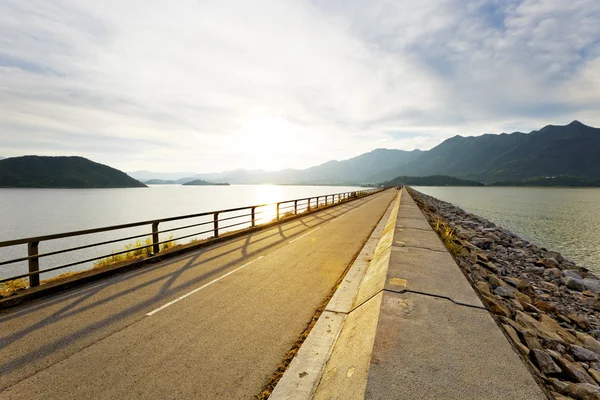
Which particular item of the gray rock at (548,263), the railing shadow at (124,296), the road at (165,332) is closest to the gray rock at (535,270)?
the gray rock at (548,263)

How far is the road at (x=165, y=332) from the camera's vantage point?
3.45 meters

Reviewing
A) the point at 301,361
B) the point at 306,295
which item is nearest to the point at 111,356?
the point at 301,361

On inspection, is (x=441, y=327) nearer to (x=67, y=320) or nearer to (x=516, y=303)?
(x=516, y=303)

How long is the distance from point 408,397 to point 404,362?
50 centimetres

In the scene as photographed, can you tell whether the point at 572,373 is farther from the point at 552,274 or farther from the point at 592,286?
the point at 552,274

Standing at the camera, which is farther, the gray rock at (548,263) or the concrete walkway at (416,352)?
the gray rock at (548,263)

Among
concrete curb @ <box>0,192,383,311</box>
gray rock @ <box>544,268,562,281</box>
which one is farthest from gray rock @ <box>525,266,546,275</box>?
concrete curb @ <box>0,192,383,311</box>

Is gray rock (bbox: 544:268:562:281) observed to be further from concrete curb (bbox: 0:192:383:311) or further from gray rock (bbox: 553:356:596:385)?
concrete curb (bbox: 0:192:383:311)

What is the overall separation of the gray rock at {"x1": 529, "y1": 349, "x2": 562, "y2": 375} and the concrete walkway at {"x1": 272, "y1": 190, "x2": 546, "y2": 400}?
0.95m

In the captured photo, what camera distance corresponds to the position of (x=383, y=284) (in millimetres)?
5367

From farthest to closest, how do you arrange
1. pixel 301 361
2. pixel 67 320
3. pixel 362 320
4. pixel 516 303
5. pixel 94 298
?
pixel 516 303 → pixel 94 298 → pixel 67 320 → pixel 362 320 → pixel 301 361

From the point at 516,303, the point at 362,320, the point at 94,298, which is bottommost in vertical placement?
the point at 516,303

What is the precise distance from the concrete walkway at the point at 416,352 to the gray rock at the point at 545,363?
0.95 meters

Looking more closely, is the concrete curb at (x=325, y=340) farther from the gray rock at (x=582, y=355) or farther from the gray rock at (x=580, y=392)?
the gray rock at (x=582, y=355)
